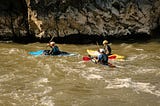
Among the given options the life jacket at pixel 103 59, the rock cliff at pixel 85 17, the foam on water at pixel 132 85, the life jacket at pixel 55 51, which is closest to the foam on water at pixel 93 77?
the foam on water at pixel 132 85

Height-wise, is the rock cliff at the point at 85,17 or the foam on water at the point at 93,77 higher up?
the rock cliff at the point at 85,17

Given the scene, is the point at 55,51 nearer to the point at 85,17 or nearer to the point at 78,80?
the point at 85,17

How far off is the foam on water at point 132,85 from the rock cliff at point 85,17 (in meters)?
6.93

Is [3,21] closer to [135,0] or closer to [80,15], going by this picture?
[80,15]

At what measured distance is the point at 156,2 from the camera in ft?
66.3

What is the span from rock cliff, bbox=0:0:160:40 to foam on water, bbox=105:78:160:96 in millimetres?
6927

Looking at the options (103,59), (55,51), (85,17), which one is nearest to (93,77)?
(103,59)

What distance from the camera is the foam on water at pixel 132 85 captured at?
12.1 m

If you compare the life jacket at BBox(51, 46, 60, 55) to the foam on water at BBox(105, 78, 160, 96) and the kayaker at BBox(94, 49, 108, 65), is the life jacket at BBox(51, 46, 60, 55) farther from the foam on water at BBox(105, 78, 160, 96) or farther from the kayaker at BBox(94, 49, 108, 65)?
the foam on water at BBox(105, 78, 160, 96)

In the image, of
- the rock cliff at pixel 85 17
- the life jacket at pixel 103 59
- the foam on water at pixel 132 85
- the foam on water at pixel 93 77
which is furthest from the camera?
the rock cliff at pixel 85 17

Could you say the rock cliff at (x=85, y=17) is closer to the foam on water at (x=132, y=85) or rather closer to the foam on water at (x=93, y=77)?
the foam on water at (x=93, y=77)

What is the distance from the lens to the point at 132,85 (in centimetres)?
1263

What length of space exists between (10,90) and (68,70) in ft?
10.0

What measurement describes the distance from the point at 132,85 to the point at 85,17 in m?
7.72
